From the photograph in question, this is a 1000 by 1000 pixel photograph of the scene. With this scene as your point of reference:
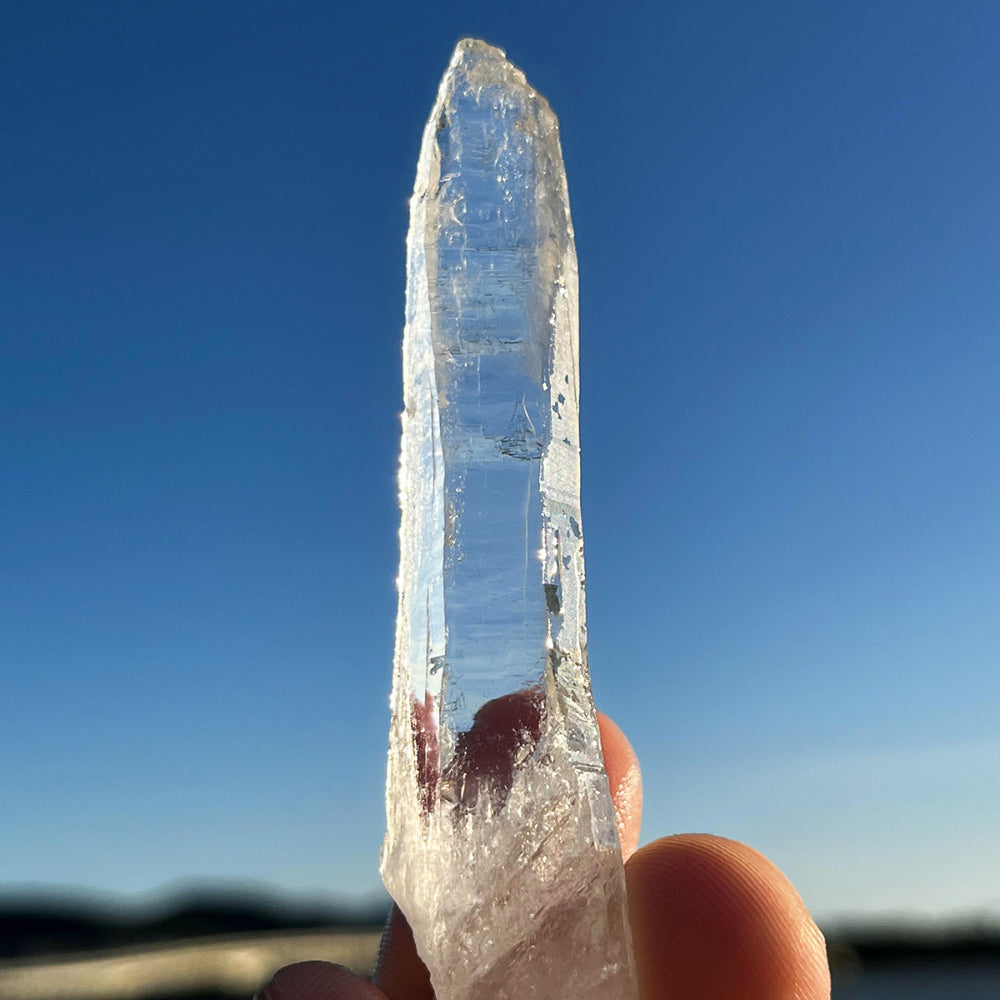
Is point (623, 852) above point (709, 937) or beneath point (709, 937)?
above

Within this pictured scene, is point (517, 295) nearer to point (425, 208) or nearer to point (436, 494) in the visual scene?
point (425, 208)

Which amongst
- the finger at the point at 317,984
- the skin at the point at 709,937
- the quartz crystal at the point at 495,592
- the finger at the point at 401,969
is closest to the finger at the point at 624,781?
the skin at the point at 709,937

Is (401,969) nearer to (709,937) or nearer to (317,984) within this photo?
(317,984)

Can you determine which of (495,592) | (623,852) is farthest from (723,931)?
(495,592)

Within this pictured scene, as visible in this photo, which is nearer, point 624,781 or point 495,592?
point 495,592

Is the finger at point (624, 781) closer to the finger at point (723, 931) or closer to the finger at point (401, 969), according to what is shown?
the finger at point (723, 931)

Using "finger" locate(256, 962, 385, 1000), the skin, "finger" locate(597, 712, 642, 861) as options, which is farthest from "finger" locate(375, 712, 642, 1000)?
"finger" locate(256, 962, 385, 1000)

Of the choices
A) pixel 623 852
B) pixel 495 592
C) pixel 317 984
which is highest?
pixel 495 592
